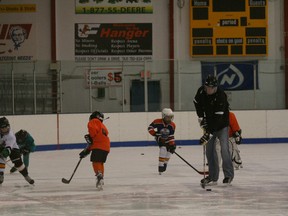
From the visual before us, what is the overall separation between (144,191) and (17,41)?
34.2 feet

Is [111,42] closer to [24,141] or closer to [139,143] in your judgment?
[139,143]

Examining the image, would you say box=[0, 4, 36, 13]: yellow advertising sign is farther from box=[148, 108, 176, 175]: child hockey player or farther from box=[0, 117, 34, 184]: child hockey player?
box=[0, 117, 34, 184]: child hockey player

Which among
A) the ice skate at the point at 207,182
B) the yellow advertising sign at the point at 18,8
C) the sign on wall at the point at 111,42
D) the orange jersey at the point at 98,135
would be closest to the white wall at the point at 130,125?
the sign on wall at the point at 111,42

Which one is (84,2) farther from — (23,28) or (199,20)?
(199,20)

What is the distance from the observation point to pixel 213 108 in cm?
787

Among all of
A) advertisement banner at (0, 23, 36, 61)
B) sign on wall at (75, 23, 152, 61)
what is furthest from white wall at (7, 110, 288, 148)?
advertisement banner at (0, 23, 36, 61)

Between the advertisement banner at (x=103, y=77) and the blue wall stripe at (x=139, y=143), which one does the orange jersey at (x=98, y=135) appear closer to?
the blue wall stripe at (x=139, y=143)

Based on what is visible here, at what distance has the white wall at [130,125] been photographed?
46.0ft

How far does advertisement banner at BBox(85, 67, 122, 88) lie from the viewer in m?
14.7

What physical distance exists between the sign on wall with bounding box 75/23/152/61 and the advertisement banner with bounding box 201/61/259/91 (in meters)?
2.49

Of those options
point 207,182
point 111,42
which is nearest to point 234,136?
point 207,182

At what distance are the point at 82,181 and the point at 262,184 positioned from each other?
200 cm

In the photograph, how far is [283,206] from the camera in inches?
260

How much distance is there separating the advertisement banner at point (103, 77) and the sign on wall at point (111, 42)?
272 cm
